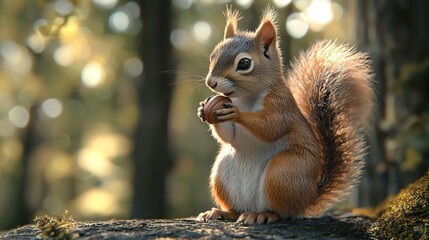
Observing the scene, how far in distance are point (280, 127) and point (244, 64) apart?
0.43m

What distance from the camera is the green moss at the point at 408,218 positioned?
3.42 metres

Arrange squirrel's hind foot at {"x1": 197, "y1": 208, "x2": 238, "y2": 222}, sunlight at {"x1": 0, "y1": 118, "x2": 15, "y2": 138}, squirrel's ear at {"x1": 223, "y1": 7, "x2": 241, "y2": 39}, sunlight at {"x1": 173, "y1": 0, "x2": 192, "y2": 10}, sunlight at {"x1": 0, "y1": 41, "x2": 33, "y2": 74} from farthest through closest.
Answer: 1. sunlight at {"x1": 0, "y1": 118, "x2": 15, "y2": 138}
2. sunlight at {"x1": 0, "y1": 41, "x2": 33, "y2": 74}
3. sunlight at {"x1": 173, "y1": 0, "x2": 192, "y2": 10}
4. squirrel's ear at {"x1": 223, "y1": 7, "x2": 241, "y2": 39}
5. squirrel's hind foot at {"x1": 197, "y1": 208, "x2": 238, "y2": 222}

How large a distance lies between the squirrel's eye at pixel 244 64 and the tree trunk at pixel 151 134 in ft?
20.6

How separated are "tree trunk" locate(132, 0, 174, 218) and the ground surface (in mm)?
6057

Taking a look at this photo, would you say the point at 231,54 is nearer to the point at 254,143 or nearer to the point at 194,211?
the point at 254,143

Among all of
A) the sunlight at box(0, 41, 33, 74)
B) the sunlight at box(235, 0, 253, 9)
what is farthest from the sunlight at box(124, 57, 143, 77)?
the sunlight at box(0, 41, 33, 74)

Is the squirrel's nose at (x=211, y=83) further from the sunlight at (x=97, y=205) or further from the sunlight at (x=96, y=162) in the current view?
the sunlight at (x=96, y=162)

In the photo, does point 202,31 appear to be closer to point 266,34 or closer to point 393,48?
point 393,48

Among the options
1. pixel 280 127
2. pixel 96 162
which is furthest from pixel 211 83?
pixel 96 162

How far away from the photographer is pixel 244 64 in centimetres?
382

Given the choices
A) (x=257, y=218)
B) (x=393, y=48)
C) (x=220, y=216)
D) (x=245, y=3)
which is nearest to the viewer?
(x=257, y=218)

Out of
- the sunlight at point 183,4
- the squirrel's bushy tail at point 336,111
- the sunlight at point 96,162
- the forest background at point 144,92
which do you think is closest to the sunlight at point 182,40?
the forest background at point 144,92

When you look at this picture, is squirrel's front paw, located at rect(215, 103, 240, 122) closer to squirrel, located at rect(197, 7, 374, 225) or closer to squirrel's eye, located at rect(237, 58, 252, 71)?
squirrel, located at rect(197, 7, 374, 225)

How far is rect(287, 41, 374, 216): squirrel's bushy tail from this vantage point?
4180mm
